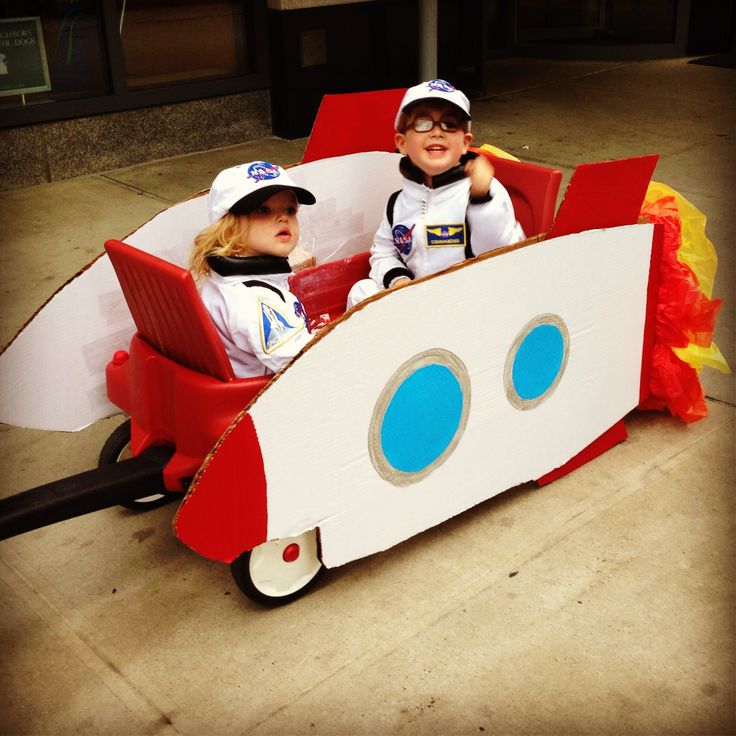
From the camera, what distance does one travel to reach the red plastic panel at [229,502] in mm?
1973

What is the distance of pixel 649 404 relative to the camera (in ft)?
10.1

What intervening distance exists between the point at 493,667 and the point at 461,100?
151 centimetres

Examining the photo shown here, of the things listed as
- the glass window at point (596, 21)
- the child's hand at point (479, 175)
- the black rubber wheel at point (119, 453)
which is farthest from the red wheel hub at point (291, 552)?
the glass window at point (596, 21)

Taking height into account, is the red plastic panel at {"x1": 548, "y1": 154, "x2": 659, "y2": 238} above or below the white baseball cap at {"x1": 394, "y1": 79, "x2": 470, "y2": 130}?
below

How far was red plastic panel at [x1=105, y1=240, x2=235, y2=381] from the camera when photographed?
2096 mm

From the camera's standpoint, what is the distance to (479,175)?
2666 mm

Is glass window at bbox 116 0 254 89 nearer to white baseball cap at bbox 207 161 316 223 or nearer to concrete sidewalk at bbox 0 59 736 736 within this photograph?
concrete sidewalk at bbox 0 59 736 736

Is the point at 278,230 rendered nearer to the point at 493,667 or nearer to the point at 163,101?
the point at 493,667

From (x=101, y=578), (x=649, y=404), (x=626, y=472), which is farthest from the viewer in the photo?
(x=649, y=404)

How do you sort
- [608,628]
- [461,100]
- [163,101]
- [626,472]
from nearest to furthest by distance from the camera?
[608,628] < [461,100] < [626,472] < [163,101]

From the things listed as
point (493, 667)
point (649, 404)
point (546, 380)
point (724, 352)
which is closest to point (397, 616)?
point (493, 667)

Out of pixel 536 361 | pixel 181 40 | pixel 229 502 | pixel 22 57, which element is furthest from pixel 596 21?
pixel 229 502

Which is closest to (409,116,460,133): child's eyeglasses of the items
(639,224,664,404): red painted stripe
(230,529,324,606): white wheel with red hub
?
(639,224,664,404): red painted stripe

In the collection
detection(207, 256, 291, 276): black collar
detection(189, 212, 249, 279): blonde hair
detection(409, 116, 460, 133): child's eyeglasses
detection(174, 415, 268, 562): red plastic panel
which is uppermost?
detection(409, 116, 460, 133): child's eyeglasses
